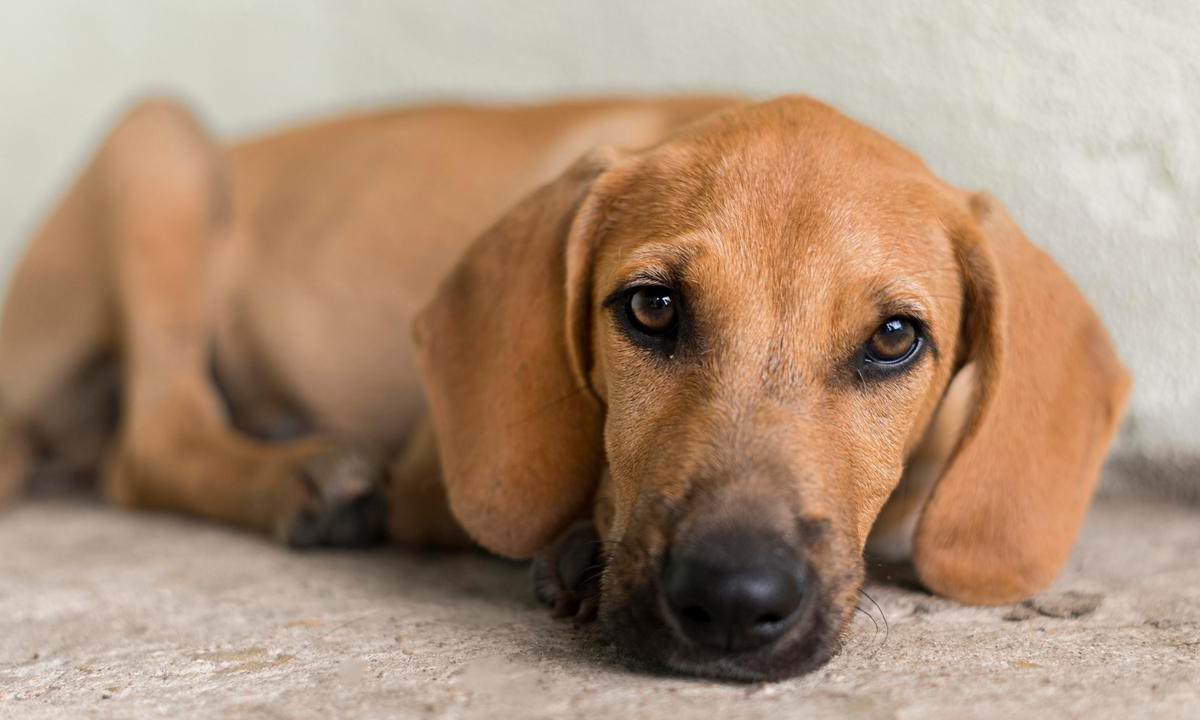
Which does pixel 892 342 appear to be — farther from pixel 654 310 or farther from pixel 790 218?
pixel 654 310

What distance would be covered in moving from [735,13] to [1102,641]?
9.05 feet

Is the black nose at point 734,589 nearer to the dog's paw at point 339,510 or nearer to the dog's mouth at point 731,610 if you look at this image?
the dog's mouth at point 731,610

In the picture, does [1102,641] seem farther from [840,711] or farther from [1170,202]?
[1170,202]

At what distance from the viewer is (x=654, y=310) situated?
9.40ft

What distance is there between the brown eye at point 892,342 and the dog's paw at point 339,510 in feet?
5.74

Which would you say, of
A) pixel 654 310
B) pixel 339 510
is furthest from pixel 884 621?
pixel 339 510

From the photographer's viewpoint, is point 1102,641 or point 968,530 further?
point 968,530

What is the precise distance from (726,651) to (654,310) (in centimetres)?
86

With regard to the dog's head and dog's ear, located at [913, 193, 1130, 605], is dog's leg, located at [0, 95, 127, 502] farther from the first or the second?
dog's ear, located at [913, 193, 1130, 605]

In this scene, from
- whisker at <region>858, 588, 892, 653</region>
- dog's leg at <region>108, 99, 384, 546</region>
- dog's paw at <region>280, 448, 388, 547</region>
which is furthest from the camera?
dog's leg at <region>108, 99, 384, 546</region>

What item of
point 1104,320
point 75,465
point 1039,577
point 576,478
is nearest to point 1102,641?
point 1039,577

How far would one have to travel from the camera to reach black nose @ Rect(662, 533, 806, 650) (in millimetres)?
2227

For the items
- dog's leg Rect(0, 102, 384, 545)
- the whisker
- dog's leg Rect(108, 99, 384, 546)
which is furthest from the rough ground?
dog's leg Rect(0, 102, 384, 545)

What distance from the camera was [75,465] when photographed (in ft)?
17.7
